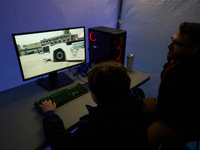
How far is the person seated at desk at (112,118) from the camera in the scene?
53 centimetres

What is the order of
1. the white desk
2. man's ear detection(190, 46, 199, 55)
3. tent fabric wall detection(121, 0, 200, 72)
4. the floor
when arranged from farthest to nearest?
the floor → tent fabric wall detection(121, 0, 200, 72) → man's ear detection(190, 46, 199, 55) → the white desk

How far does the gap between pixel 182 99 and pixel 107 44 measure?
0.76 m

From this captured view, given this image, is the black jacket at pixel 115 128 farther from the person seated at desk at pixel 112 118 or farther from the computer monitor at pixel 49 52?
the computer monitor at pixel 49 52

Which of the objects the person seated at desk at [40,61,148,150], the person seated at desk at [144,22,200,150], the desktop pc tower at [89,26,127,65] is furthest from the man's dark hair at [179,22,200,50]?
the person seated at desk at [40,61,148,150]

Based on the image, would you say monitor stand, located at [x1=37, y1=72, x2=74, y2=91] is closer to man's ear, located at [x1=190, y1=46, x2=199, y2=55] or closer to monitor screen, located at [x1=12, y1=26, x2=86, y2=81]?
monitor screen, located at [x1=12, y1=26, x2=86, y2=81]

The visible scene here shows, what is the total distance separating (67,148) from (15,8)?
103 centimetres

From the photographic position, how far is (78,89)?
3.54 ft

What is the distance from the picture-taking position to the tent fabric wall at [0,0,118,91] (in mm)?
1021

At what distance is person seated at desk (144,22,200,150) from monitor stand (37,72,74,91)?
2.51 feet

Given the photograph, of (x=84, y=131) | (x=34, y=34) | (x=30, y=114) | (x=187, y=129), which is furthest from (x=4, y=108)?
(x=187, y=129)

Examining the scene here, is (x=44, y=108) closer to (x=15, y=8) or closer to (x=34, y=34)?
(x=34, y=34)

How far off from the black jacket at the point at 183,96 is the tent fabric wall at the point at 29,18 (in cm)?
105

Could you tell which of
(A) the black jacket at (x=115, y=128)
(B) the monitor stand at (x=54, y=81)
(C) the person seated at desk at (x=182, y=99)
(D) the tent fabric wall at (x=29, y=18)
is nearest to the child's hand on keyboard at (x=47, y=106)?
(B) the monitor stand at (x=54, y=81)

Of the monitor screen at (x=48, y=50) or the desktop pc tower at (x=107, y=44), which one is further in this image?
the desktop pc tower at (x=107, y=44)
